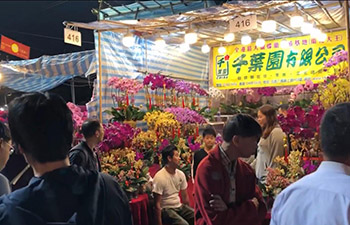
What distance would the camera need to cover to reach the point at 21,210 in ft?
3.76

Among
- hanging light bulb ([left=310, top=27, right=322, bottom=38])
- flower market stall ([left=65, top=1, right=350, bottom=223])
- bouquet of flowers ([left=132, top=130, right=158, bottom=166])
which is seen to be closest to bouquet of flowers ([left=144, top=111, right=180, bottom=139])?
flower market stall ([left=65, top=1, right=350, bottom=223])

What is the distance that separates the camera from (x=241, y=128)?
2.24m

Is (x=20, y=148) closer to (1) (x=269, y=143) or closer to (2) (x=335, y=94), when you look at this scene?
(2) (x=335, y=94)

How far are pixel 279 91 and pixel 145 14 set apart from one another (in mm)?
2793

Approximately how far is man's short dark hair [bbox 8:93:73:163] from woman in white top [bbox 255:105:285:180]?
3063mm

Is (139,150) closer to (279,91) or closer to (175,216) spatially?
(175,216)

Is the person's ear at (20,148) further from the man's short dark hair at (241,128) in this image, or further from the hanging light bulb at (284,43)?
the hanging light bulb at (284,43)

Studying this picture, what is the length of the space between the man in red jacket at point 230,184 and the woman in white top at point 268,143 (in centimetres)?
174

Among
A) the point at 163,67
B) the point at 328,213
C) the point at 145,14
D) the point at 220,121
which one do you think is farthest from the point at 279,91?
the point at 328,213

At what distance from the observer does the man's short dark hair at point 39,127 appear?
120 cm

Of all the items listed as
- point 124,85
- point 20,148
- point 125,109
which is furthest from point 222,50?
point 20,148

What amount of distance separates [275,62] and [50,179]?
5.95 meters

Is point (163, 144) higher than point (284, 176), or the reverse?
point (163, 144)

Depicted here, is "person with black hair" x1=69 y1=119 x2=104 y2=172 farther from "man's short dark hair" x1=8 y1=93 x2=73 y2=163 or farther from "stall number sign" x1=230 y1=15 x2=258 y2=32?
"man's short dark hair" x1=8 y1=93 x2=73 y2=163
